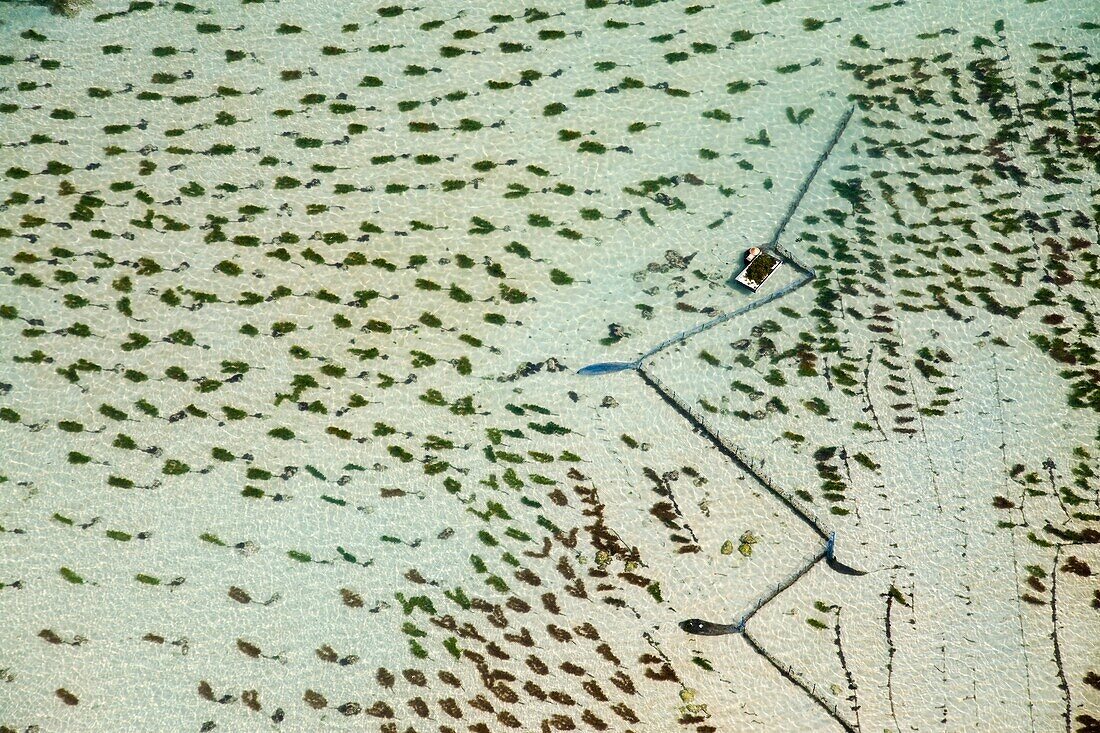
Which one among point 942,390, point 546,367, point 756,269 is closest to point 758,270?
point 756,269

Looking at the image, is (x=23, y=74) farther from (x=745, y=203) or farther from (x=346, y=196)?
(x=745, y=203)

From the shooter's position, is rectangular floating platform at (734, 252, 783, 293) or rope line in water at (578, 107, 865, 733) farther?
rectangular floating platform at (734, 252, 783, 293)

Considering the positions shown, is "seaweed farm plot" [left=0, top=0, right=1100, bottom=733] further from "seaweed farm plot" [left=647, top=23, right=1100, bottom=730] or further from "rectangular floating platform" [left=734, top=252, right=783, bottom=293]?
"rectangular floating platform" [left=734, top=252, right=783, bottom=293]

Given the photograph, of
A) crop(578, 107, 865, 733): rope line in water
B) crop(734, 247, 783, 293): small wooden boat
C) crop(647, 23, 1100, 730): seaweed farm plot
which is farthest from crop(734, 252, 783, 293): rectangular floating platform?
crop(647, 23, 1100, 730): seaweed farm plot

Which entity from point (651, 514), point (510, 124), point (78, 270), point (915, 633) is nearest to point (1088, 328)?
point (915, 633)

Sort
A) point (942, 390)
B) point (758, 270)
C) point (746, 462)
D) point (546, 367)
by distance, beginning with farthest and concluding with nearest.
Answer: point (758, 270) < point (546, 367) < point (942, 390) < point (746, 462)

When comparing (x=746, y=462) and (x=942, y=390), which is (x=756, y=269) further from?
(x=942, y=390)
